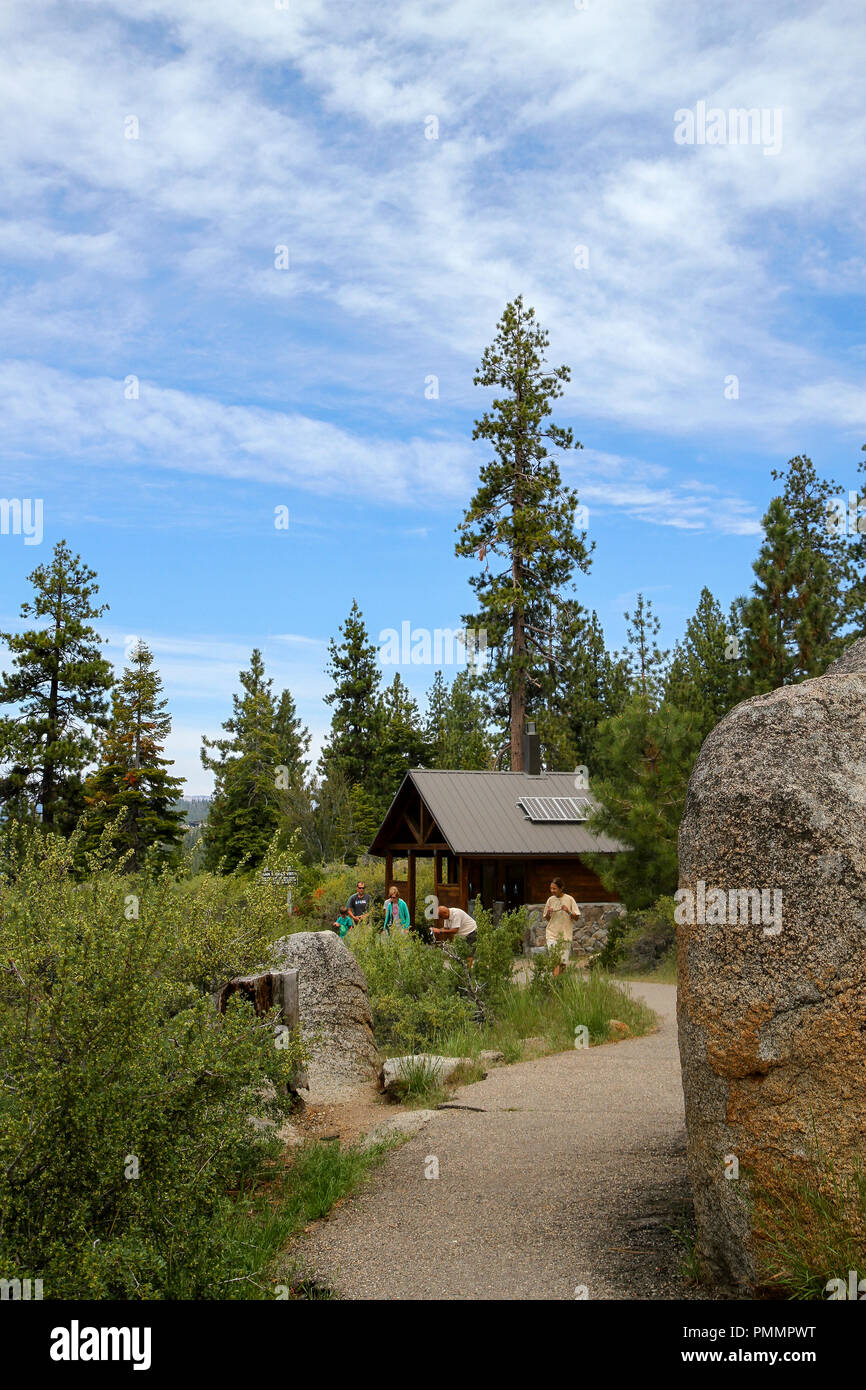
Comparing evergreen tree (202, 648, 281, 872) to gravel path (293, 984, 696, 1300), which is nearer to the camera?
gravel path (293, 984, 696, 1300)

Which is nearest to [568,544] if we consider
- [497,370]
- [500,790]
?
[497,370]

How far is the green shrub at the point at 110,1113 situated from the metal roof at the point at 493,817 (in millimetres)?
17932

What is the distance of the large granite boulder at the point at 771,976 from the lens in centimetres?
409

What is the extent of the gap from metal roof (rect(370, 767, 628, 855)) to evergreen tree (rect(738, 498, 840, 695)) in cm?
470

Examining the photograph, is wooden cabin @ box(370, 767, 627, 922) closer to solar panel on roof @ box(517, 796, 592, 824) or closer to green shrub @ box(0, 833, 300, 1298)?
solar panel on roof @ box(517, 796, 592, 824)

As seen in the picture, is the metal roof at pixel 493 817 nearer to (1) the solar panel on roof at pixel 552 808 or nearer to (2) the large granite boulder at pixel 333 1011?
(1) the solar panel on roof at pixel 552 808

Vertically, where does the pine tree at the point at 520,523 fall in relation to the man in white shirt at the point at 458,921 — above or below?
above

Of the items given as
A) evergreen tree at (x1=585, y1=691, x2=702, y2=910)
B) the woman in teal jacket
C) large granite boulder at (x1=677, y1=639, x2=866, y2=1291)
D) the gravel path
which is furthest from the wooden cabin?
large granite boulder at (x1=677, y1=639, x2=866, y2=1291)

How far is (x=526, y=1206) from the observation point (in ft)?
19.0

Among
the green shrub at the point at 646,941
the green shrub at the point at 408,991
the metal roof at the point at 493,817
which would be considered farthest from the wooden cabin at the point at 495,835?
the green shrub at the point at 408,991

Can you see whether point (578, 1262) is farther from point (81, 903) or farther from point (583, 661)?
point (583, 661)

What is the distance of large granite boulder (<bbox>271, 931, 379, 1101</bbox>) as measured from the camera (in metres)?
9.78

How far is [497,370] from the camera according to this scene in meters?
35.3
